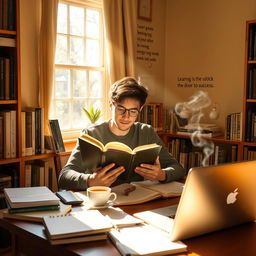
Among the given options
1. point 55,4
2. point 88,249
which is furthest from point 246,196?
point 55,4

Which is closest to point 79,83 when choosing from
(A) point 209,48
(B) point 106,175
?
(A) point 209,48

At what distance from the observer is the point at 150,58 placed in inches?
165

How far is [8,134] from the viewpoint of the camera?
2.62 metres

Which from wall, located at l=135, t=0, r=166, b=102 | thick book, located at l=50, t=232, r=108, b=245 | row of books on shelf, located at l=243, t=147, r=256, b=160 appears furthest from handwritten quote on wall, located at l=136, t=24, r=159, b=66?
thick book, located at l=50, t=232, r=108, b=245

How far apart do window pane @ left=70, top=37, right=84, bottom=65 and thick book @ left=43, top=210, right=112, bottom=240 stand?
7.79 ft

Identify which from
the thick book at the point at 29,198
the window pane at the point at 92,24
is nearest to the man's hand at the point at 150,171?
the thick book at the point at 29,198

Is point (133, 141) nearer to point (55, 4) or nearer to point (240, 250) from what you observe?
point (240, 250)

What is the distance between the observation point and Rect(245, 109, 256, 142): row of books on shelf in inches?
132

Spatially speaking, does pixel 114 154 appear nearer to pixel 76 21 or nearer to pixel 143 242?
pixel 143 242

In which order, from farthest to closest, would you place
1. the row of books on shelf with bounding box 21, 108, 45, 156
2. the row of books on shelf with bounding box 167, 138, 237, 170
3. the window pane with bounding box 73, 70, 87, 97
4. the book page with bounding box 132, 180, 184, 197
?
the row of books on shelf with bounding box 167, 138, 237, 170
the window pane with bounding box 73, 70, 87, 97
the row of books on shelf with bounding box 21, 108, 45, 156
the book page with bounding box 132, 180, 184, 197

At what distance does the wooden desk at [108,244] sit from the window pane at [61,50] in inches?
86.8

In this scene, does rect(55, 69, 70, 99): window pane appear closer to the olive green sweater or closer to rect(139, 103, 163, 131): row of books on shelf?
rect(139, 103, 163, 131): row of books on shelf

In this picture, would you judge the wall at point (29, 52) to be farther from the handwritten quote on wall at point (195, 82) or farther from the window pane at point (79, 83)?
the handwritten quote on wall at point (195, 82)

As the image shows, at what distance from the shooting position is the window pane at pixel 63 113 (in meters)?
3.43
